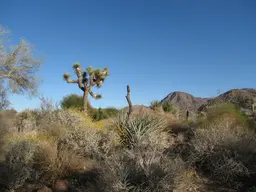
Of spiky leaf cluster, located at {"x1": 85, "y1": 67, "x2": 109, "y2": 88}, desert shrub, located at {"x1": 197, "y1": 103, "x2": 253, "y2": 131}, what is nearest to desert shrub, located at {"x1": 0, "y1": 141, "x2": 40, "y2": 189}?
desert shrub, located at {"x1": 197, "y1": 103, "x2": 253, "y2": 131}

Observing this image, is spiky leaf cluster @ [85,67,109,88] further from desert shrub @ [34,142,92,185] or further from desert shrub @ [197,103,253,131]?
desert shrub @ [34,142,92,185]

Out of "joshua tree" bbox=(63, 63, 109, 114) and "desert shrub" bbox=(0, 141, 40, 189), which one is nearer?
"desert shrub" bbox=(0, 141, 40, 189)

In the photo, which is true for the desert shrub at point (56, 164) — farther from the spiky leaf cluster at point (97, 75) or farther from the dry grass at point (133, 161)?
the spiky leaf cluster at point (97, 75)

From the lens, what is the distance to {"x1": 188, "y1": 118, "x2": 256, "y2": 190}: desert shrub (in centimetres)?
629

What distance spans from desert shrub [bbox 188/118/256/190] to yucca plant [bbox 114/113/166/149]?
2.35 m

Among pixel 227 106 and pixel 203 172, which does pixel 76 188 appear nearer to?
pixel 203 172

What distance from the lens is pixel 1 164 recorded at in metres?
8.09

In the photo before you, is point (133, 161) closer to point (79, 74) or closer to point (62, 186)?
point (62, 186)

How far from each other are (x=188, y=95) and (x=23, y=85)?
47.9 m

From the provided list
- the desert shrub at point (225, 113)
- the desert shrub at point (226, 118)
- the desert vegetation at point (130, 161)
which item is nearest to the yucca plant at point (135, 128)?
the desert vegetation at point (130, 161)

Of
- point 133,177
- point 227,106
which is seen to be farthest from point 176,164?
point 227,106

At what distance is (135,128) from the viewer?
31.4 ft

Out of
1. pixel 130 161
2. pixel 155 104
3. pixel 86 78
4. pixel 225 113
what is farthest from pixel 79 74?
pixel 130 161

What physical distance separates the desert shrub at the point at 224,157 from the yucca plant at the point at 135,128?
7.70ft
